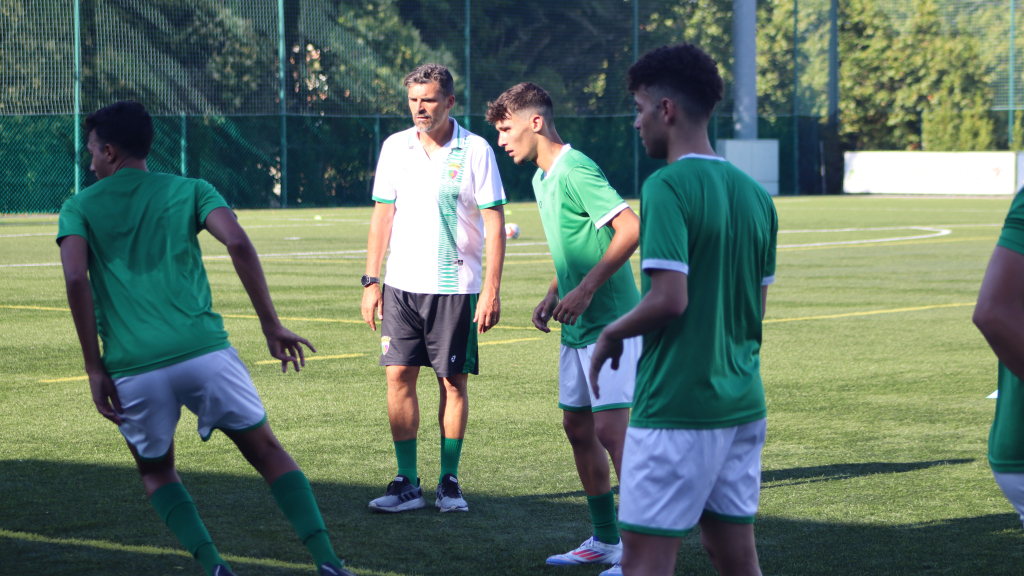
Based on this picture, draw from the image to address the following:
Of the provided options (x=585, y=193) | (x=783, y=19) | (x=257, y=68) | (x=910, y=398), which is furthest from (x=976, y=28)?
(x=585, y=193)

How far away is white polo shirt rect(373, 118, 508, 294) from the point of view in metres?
6.14

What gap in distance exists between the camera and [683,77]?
3.45 meters

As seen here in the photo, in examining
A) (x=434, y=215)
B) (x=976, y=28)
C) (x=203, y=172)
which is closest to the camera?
(x=434, y=215)

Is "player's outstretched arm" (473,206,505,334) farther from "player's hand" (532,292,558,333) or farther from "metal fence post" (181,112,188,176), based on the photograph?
"metal fence post" (181,112,188,176)

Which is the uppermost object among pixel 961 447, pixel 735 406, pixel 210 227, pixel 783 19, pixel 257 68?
pixel 783 19

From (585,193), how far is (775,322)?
8.29m

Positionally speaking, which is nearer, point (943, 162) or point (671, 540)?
point (671, 540)

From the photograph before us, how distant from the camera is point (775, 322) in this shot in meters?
12.9

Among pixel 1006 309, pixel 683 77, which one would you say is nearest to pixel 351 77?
pixel 683 77

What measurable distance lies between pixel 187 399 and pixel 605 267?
1.58m

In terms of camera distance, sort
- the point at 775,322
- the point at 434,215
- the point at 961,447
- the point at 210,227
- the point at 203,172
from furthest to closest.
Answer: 1. the point at 203,172
2. the point at 775,322
3. the point at 961,447
4. the point at 434,215
5. the point at 210,227

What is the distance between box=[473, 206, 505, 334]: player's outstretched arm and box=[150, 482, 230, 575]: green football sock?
1844 mm

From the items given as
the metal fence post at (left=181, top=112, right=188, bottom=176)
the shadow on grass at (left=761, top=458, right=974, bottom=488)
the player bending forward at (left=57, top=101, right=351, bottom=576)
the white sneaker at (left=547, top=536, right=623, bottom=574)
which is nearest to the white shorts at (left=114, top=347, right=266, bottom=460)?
the player bending forward at (left=57, top=101, right=351, bottom=576)

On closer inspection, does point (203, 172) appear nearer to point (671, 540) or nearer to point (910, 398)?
point (910, 398)
